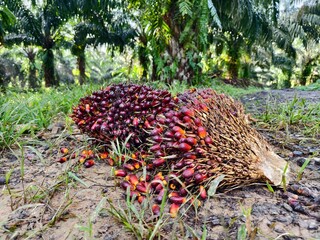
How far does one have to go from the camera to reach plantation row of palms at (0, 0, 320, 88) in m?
4.54

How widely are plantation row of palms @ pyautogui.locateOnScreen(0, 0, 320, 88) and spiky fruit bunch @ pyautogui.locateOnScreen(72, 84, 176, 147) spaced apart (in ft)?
7.07

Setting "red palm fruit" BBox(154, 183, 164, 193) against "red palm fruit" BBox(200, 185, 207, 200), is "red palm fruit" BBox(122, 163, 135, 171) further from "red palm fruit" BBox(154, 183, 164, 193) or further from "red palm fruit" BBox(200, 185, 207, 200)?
"red palm fruit" BBox(200, 185, 207, 200)

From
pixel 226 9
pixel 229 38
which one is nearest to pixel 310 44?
pixel 229 38

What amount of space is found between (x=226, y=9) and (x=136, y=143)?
4850 millimetres

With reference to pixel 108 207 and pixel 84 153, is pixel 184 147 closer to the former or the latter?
pixel 108 207

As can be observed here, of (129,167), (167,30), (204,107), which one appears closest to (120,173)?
(129,167)

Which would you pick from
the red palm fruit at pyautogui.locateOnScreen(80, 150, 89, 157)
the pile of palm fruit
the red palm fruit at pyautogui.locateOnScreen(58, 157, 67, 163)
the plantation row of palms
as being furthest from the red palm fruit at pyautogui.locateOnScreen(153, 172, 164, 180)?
the plantation row of palms

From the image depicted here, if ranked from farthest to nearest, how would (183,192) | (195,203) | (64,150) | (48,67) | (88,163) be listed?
(48,67)
(64,150)
(88,163)
(183,192)
(195,203)

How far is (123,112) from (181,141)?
0.46 m

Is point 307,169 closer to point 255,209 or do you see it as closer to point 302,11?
point 255,209

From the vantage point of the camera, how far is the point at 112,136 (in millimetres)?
1558

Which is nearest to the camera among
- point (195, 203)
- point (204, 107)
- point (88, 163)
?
point (195, 203)

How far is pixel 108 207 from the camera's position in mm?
1117

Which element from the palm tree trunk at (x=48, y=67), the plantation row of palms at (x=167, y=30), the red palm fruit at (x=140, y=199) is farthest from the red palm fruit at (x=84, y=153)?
the palm tree trunk at (x=48, y=67)
